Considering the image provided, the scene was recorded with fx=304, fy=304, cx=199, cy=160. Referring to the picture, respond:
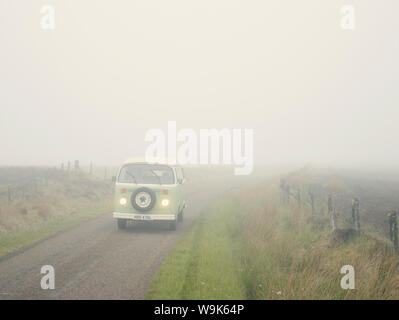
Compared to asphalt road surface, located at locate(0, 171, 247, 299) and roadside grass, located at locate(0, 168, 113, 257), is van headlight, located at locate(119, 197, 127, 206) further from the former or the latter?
roadside grass, located at locate(0, 168, 113, 257)

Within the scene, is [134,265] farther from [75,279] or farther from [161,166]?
[161,166]

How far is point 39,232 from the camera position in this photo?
10.2 meters

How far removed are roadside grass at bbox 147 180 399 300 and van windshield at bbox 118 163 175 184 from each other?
7.31 ft

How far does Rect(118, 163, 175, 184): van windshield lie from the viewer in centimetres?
1086

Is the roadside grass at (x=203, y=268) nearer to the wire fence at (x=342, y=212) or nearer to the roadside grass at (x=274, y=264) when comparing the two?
the roadside grass at (x=274, y=264)

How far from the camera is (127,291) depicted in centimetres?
527

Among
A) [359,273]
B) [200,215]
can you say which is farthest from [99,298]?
[200,215]

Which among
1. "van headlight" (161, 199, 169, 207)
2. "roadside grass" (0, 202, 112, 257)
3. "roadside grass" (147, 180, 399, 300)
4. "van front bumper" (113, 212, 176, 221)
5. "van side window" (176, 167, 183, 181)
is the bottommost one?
"roadside grass" (0, 202, 112, 257)

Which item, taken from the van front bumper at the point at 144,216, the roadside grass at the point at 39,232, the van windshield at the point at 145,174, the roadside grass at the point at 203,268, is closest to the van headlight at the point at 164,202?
the van front bumper at the point at 144,216

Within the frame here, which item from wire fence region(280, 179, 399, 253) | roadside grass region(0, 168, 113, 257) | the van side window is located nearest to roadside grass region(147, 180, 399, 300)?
wire fence region(280, 179, 399, 253)

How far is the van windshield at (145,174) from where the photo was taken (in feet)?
35.6

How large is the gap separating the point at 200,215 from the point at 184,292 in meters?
8.62

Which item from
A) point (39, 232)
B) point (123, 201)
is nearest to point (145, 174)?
point (123, 201)

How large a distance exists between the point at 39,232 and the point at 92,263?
14.6 feet
